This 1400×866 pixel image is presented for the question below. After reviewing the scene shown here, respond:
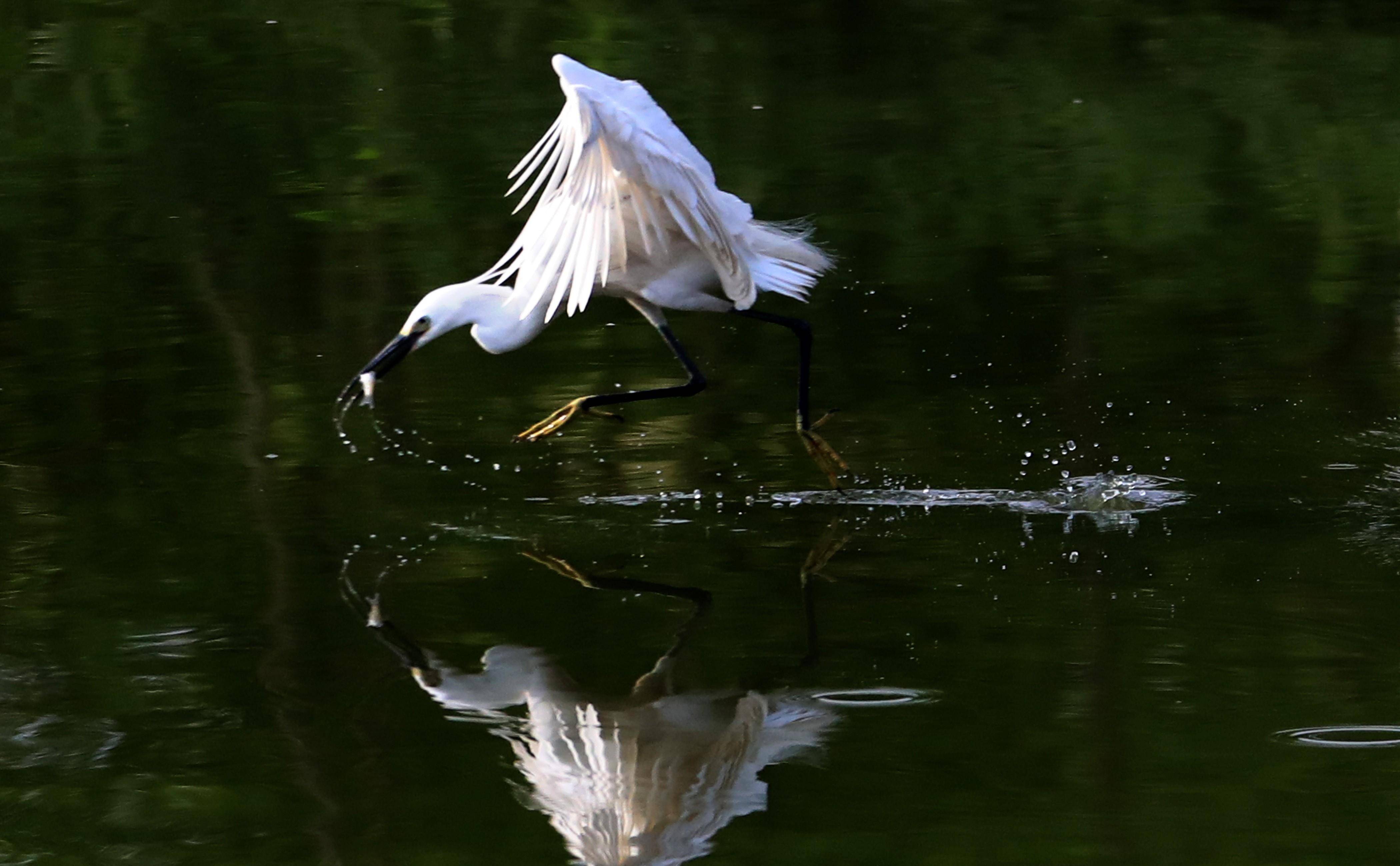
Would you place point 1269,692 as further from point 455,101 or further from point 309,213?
point 455,101

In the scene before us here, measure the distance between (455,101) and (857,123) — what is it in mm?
2877

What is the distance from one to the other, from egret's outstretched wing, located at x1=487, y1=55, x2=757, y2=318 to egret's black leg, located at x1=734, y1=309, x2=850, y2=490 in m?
0.32

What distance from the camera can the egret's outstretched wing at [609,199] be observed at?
5102 mm

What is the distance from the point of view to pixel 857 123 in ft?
39.9

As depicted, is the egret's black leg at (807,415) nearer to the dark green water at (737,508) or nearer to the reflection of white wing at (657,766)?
the dark green water at (737,508)

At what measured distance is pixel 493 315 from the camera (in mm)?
6047

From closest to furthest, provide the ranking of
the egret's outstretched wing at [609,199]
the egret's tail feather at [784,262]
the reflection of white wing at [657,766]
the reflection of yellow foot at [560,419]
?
the reflection of white wing at [657,766] < the egret's outstretched wing at [609,199] < the reflection of yellow foot at [560,419] < the egret's tail feather at [784,262]

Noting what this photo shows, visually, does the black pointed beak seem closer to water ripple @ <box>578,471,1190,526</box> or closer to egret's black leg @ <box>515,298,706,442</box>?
egret's black leg @ <box>515,298,706,442</box>

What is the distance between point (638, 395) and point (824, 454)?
0.68 metres

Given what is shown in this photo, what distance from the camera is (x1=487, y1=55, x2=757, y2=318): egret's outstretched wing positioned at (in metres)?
5.10

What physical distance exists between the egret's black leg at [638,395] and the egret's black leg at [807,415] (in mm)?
236

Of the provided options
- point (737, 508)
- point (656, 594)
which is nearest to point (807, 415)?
point (737, 508)

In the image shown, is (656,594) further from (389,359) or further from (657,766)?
(389,359)

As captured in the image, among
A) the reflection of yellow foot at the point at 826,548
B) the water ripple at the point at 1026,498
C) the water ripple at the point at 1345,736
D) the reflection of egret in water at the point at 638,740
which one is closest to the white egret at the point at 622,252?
the water ripple at the point at 1026,498
